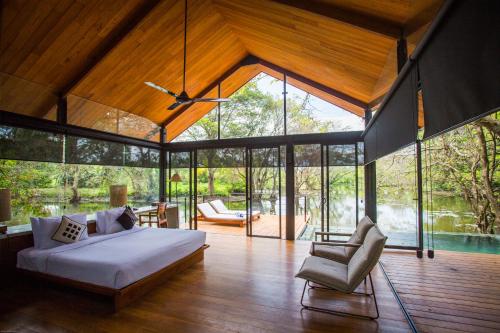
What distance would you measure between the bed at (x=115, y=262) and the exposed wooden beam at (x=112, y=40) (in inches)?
119

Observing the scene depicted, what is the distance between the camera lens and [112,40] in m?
4.45

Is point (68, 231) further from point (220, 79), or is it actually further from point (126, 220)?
point (220, 79)

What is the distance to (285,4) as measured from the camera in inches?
132

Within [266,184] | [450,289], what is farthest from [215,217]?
[450,289]

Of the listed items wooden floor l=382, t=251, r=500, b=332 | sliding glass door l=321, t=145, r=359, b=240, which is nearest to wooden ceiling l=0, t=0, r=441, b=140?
sliding glass door l=321, t=145, r=359, b=240

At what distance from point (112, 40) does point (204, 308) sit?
4.68 m

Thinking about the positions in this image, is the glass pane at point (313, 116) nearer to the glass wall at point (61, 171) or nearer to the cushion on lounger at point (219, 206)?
the cushion on lounger at point (219, 206)

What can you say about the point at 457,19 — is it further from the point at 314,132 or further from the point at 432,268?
the point at 314,132

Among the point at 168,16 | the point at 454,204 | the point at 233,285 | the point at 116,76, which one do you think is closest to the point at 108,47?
the point at 116,76

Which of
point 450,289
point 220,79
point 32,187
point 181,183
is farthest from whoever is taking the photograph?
point 181,183

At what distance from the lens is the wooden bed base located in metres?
2.79

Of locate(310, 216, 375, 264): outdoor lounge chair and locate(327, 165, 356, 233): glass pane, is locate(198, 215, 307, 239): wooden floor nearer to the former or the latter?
locate(327, 165, 356, 233): glass pane

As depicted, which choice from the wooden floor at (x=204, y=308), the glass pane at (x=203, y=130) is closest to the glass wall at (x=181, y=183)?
the glass pane at (x=203, y=130)

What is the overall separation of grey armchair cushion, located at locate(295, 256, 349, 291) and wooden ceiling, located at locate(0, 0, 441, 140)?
2.65 meters
